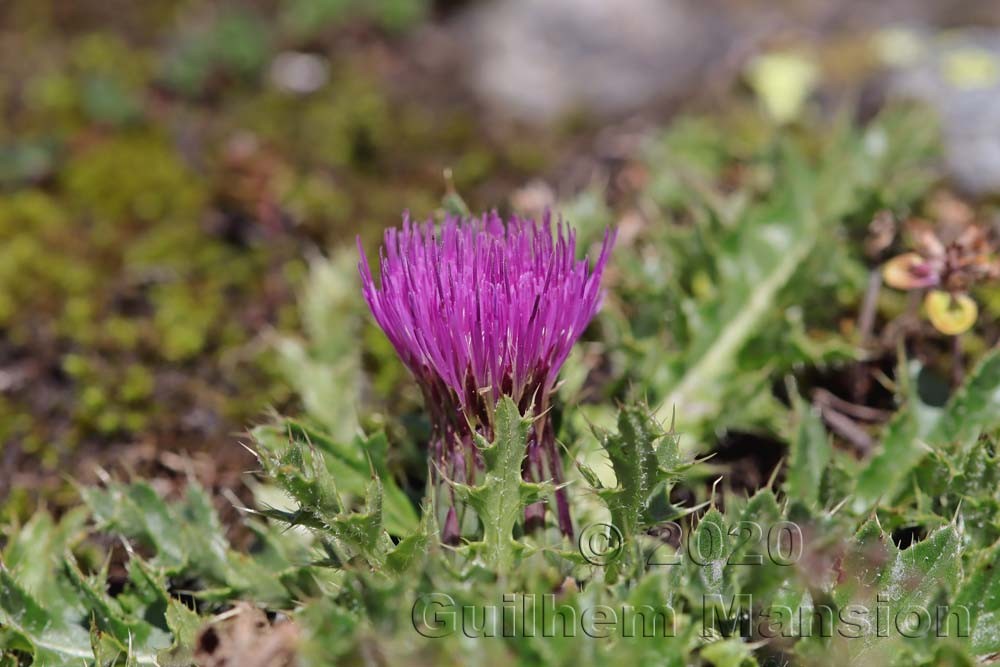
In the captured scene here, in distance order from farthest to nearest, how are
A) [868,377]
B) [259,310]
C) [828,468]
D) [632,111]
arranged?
[632,111], [259,310], [868,377], [828,468]

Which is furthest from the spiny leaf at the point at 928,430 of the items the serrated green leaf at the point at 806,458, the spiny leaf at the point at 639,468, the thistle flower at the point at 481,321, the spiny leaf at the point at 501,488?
the spiny leaf at the point at 501,488

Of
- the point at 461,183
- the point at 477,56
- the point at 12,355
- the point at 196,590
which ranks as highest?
the point at 477,56

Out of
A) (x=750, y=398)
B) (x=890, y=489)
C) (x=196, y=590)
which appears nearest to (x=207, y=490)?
(x=196, y=590)

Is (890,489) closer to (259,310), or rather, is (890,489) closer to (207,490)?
(207,490)

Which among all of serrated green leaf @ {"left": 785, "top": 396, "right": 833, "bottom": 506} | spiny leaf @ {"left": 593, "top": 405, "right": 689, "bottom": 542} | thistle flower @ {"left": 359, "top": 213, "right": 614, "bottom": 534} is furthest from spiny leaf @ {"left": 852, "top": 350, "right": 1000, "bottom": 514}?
thistle flower @ {"left": 359, "top": 213, "right": 614, "bottom": 534}

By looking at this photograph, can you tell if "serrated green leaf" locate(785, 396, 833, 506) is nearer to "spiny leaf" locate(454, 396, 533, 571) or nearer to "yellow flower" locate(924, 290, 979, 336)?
"yellow flower" locate(924, 290, 979, 336)

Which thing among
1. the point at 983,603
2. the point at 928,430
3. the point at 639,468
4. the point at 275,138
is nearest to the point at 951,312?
the point at 928,430
